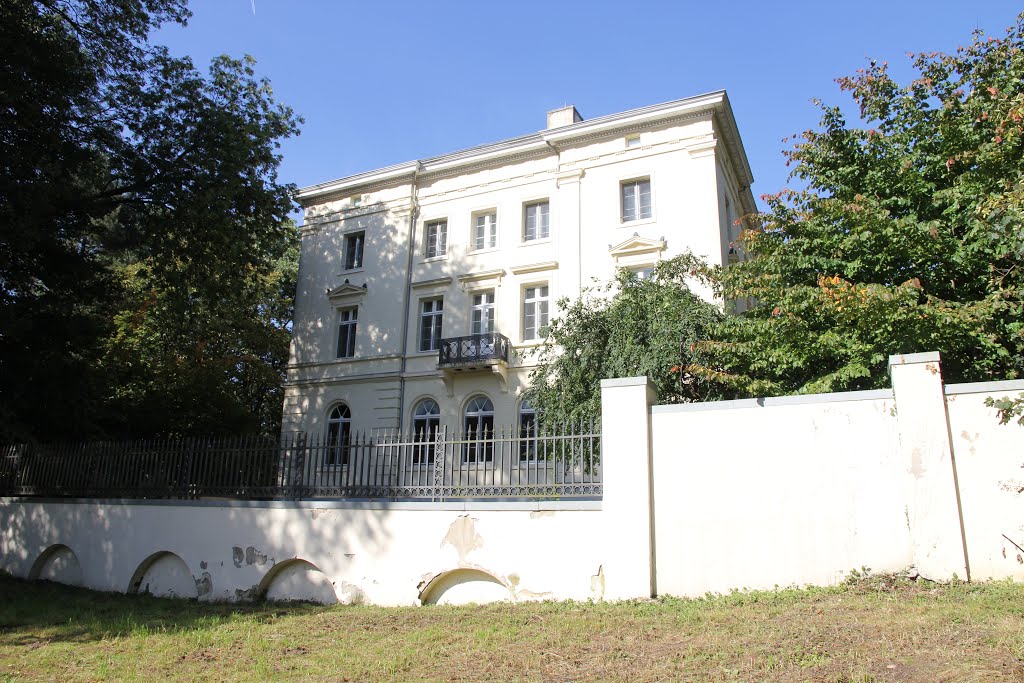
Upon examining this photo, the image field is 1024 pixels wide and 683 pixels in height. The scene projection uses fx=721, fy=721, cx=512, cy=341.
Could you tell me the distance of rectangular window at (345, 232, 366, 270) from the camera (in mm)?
27006

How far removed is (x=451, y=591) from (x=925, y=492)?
6.02 metres

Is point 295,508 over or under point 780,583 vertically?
over

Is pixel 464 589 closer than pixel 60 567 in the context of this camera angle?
Yes

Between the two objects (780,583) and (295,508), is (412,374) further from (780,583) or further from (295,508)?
(780,583)

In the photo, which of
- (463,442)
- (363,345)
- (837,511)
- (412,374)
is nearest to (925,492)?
(837,511)

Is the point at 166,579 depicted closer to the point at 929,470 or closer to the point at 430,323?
the point at 929,470

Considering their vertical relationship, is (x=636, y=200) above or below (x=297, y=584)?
above

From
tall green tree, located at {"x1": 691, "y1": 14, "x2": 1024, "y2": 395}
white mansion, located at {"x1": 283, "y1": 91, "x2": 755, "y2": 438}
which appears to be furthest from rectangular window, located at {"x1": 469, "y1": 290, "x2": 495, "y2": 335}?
tall green tree, located at {"x1": 691, "y1": 14, "x2": 1024, "y2": 395}

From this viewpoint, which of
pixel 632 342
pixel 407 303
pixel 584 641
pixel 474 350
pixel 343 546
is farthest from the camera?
pixel 407 303

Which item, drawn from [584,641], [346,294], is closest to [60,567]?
[584,641]

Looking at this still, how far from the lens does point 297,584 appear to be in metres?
10.9

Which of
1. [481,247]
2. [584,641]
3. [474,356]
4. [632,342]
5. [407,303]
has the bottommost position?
[584,641]

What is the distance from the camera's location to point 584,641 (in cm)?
706

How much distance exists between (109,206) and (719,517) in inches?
680
